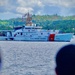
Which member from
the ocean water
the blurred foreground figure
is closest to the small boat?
the ocean water

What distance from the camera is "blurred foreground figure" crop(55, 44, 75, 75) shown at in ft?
3.31

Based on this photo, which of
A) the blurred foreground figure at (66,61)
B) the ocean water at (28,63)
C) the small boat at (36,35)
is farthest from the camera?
the small boat at (36,35)

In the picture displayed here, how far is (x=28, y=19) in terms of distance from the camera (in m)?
55.9

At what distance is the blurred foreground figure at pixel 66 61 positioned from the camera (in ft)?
3.31

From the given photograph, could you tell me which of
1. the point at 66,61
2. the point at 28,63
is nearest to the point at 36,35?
the point at 28,63

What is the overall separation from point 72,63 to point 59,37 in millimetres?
45396

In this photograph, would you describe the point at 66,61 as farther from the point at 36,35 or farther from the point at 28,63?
the point at 36,35

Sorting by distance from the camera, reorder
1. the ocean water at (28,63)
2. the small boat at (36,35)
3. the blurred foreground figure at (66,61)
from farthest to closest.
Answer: the small boat at (36,35) < the ocean water at (28,63) < the blurred foreground figure at (66,61)

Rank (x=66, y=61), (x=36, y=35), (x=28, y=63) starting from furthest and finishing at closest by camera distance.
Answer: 1. (x=36, y=35)
2. (x=28, y=63)
3. (x=66, y=61)

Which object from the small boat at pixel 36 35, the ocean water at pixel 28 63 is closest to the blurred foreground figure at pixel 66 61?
the ocean water at pixel 28 63

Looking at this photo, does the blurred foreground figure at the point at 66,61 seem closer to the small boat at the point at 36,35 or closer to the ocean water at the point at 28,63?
the ocean water at the point at 28,63

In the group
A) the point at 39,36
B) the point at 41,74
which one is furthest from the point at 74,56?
the point at 39,36

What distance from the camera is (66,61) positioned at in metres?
1.02

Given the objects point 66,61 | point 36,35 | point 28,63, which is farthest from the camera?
point 36,35
